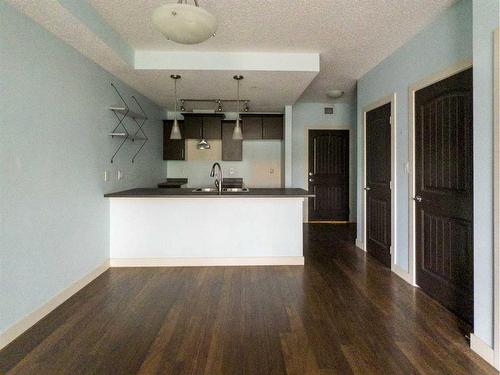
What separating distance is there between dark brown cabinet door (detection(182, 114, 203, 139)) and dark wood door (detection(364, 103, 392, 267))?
10.5 ft

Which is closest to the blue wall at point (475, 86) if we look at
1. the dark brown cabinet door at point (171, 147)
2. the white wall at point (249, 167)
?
the white wall at point (249, 167)

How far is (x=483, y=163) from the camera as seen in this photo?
1871 millimetres

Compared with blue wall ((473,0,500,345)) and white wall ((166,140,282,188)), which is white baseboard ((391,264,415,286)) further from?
white wall ((166,140,282,188))

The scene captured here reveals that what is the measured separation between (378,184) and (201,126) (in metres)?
3.58

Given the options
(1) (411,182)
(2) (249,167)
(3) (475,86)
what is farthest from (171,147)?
(3) (475,86)

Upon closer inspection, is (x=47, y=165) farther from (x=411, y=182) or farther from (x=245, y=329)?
(x=411, y=182)

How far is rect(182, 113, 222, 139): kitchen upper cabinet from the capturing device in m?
5.93

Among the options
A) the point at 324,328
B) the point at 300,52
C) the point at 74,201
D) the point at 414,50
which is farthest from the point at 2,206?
the point at 414,50

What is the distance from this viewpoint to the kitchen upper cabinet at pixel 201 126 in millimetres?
5926

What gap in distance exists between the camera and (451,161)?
2.51 m

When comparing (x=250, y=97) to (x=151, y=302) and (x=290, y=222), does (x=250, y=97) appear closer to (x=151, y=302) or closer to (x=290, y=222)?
(x=290, y=222)

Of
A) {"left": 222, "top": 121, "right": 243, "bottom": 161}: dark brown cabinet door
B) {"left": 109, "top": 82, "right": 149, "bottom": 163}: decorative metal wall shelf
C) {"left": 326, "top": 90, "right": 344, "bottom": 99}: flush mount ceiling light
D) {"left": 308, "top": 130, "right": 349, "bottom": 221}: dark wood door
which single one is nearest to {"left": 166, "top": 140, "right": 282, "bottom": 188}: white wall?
{"left": 222, "top": 121, "right": 243, "bottom": 161}: dark brown cabinet door

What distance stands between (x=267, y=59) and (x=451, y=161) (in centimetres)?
221

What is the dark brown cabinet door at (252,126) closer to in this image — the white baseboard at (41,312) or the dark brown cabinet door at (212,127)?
the dark brown cabinet door at (212,127)
